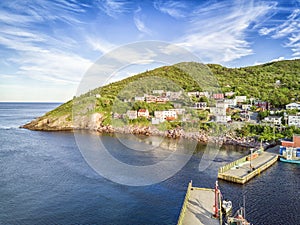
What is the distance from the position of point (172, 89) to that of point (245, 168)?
48.9 meters

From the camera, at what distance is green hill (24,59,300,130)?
56938 millimetres

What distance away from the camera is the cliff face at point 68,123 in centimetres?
5537

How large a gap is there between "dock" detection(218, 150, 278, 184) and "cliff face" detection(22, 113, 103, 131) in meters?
35.2

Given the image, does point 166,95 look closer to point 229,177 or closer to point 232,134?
point 232,134

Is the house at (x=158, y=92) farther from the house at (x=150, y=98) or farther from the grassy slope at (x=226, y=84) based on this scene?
the house at (x=150, y=98)

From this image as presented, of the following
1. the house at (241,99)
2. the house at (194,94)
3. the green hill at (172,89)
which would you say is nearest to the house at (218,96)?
the green hill at (172,89)

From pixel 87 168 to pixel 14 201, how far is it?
8.35 metres

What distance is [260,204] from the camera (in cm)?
1680

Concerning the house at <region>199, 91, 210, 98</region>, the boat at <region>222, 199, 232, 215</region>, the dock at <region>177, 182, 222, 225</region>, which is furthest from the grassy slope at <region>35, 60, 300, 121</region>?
the boat at <region>222, 199, 232, 215</region>

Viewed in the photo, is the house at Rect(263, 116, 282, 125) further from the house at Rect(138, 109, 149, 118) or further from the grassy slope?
the house at Rect(138, 109, 149, 118)

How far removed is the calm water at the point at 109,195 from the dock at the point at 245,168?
61cm

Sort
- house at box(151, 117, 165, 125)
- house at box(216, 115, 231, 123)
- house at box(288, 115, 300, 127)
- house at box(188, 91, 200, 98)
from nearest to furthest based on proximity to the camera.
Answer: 1. house at box(288, 115, 300, 127)
2. house at box(216, 115, 231, 123)
3. house at box(151, 117, 165, 125)
4. house at box(188, 91, 200, 98)

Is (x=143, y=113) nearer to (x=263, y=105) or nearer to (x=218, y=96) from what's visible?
(x=218, y=96)

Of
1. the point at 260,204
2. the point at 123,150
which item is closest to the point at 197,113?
the point at 123,150
